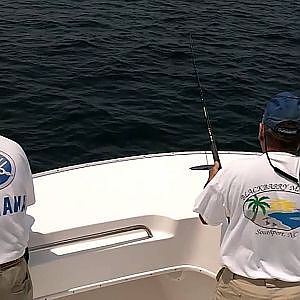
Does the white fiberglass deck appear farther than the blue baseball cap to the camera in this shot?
Yes

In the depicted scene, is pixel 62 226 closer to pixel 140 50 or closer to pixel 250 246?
pixel 250 246

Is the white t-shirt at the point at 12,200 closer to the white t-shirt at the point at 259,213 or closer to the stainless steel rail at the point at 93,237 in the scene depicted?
the stainless steel rail at the point at 93,237

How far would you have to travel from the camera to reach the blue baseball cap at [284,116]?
2764mm

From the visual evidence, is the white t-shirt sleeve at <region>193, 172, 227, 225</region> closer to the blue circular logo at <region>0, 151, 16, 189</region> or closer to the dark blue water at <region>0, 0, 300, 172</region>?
the blue circular logo at <region>0, 151, 16, 189</region>

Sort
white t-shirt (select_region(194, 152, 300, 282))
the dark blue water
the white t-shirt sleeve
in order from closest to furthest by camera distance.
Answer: white t-shirt (select_region(194, 152, 300, 282)) → the white t-shirt sleeve → the dark blue water

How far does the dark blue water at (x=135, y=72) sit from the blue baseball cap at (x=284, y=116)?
5417 millimetres

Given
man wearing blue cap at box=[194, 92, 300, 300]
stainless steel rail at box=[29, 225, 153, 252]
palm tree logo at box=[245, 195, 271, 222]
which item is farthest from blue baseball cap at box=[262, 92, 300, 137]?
stainless steel rail at box=[29, 225, 153, 252]

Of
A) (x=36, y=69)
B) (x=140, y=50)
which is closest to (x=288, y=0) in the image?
(x=140, y=50)

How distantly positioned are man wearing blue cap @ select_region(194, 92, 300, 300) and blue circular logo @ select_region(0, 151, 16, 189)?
77 centimetres

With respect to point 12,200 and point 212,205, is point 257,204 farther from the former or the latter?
point 12,200

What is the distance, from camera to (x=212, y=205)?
114 inches

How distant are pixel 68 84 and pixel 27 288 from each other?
744 centimetres

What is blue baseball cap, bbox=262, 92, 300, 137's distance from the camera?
276 centimetres

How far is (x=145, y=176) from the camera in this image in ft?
13.0
